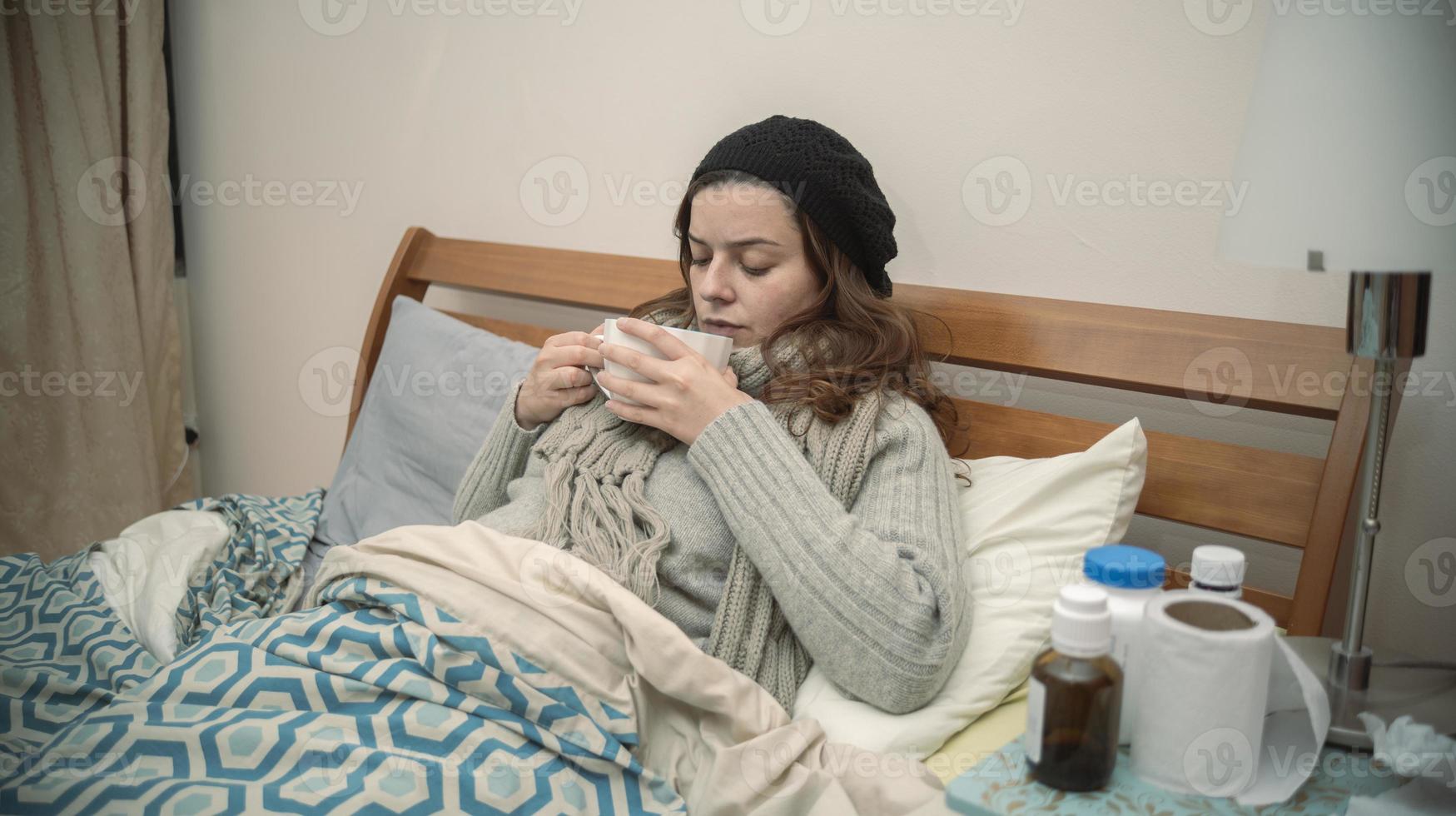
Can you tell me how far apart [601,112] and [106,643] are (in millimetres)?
1115

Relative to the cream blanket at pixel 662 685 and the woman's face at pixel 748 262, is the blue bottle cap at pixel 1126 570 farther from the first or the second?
the woman's face at pixel 748 262

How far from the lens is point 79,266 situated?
87.5 inches

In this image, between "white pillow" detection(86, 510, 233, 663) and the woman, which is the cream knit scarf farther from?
"white pillow" detection(86, 510, 233, 663)

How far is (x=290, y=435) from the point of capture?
2475mm

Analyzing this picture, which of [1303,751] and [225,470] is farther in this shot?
[225,470]

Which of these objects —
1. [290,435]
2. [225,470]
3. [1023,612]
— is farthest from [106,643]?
[225,470]

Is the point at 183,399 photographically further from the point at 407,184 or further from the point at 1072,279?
the point at 1072,279

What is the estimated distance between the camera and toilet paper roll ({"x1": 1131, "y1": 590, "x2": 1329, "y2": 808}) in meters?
0.75

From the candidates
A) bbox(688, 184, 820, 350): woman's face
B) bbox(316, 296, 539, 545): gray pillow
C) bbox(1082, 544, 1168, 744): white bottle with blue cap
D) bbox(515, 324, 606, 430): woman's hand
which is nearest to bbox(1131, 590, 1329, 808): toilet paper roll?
bbox(1082, 544, 1168, 744): white bottle with blue cap

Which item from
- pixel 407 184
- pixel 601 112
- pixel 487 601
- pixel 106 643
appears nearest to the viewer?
pixel 487 601

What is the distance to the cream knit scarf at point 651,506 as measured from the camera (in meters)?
1.07

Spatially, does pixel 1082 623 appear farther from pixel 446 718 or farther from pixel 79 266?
pixel 79 266

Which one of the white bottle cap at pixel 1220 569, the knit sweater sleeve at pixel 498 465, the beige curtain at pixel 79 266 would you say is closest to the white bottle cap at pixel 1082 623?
the white bottle cap at pixel 1220 569

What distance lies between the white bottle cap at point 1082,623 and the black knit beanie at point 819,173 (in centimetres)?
60
